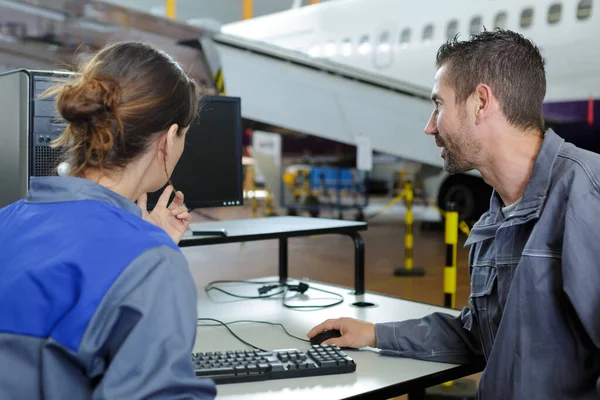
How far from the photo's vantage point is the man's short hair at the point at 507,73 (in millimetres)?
1487

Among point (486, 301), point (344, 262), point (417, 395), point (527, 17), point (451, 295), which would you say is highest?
point (527, 17)

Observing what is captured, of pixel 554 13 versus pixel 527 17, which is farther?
pixel 527 17

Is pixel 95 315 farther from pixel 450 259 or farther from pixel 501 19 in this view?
pixel 501 19

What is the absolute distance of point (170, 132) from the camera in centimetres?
104

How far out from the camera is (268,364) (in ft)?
4.76

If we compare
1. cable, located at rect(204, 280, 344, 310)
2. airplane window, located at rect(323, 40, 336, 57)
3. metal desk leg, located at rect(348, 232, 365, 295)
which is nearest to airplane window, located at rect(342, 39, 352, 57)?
airplane window, located at rect(323, 40, 336, 57)

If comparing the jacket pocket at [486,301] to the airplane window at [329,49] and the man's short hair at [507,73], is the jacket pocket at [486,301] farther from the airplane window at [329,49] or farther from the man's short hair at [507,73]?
the airplane window at [329,49]

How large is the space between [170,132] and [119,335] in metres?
0.37

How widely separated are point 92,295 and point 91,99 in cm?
33

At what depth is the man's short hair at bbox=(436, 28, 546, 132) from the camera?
4.88 ft

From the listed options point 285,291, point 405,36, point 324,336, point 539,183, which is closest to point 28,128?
point 324,336

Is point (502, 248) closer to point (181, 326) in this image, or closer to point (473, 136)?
point (473, 136)

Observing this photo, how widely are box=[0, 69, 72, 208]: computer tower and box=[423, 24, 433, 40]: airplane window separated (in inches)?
343

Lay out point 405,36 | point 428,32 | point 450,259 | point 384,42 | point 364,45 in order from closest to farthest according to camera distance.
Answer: point 450,259
point 428,32
point 405,36
point 384,42
point 364,45
